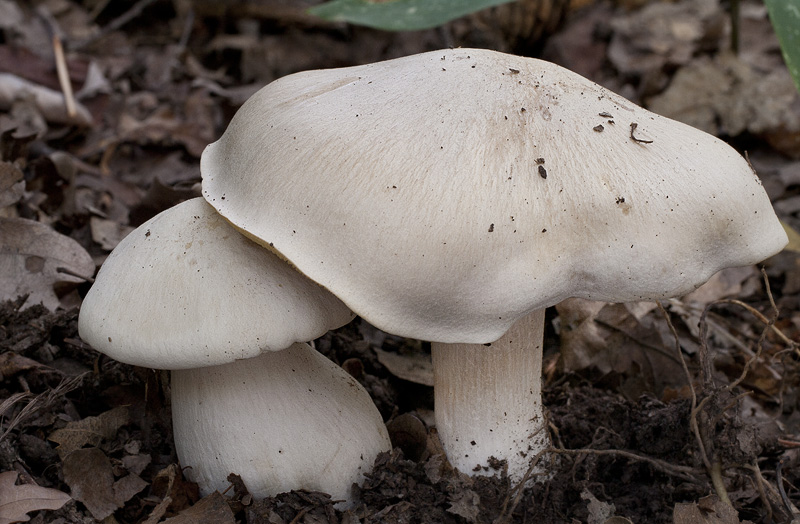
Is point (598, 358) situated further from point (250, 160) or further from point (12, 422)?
point (12, 422)

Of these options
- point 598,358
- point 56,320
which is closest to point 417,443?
point 598,358

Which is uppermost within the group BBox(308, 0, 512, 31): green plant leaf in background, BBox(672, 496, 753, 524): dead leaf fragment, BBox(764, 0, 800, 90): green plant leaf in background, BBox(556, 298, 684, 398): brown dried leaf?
BBox(764, 0, 800, 90): green plant leaf in background

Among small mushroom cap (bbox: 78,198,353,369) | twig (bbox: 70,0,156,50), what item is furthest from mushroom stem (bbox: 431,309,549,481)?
twig (bbox: 70,0,156,50)

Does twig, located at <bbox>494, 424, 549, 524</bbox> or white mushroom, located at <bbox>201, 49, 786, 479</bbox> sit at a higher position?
white mushroom, located at <bbox>201, 49, 786, 479</bbox>

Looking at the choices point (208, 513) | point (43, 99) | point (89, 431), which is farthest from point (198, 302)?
point (43, 99)

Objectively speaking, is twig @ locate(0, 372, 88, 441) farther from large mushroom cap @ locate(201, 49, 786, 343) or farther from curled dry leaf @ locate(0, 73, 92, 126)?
curled dry leaf @ locate(0, 73, 92, 126)

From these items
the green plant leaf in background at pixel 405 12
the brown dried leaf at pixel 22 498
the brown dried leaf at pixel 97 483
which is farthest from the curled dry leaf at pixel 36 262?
the green plant leaf in background at pixel 405 12
